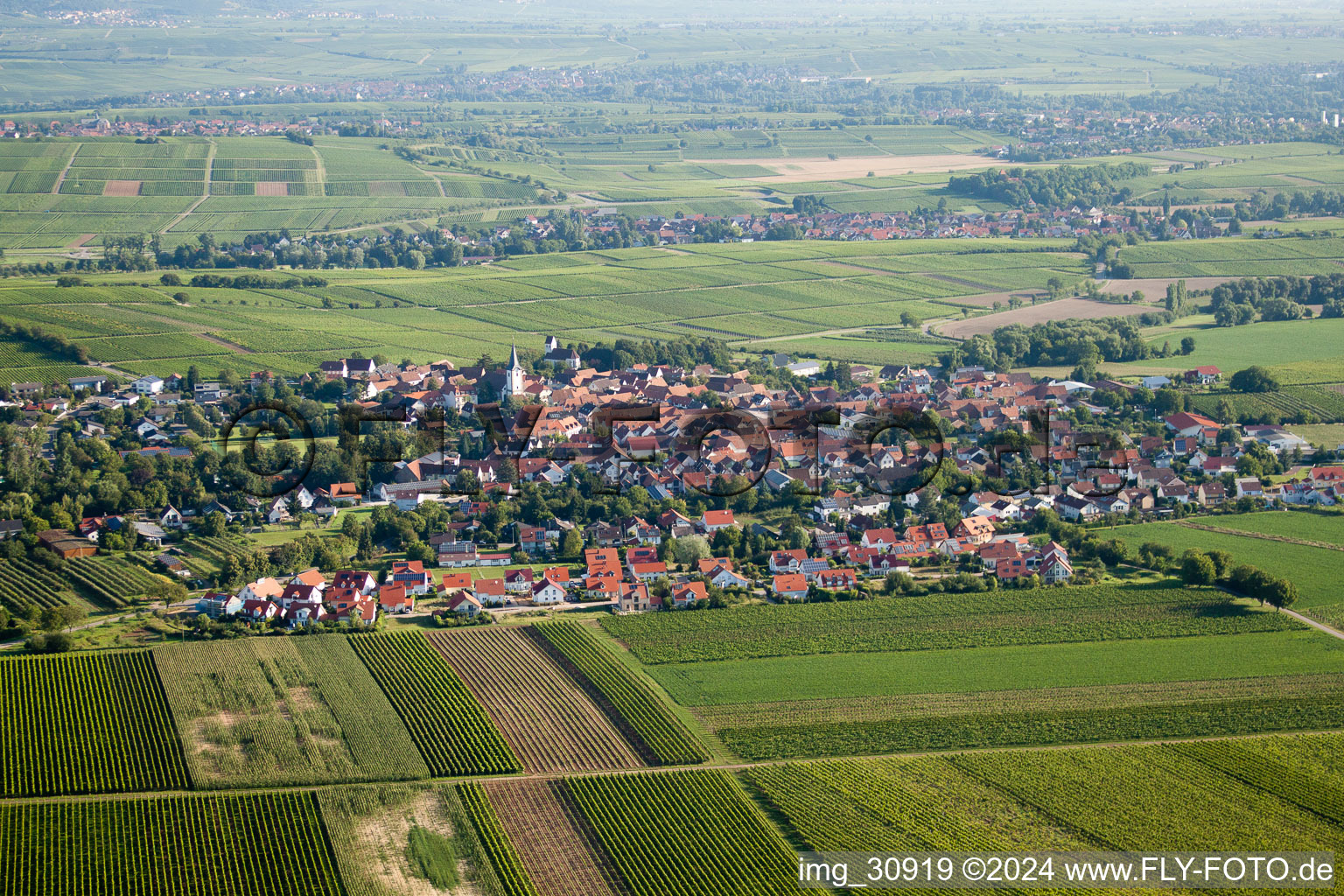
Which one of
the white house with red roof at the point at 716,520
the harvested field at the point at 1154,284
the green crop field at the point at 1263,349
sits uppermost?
the harvested field at the point at 1154,284

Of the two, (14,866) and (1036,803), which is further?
(1036,803)

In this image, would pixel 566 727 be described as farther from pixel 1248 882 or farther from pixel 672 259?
pixel 672 259

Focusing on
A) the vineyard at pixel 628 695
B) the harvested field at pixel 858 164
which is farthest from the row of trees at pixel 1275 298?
the harvested field at pixel 858 164

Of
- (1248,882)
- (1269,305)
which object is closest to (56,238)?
(1269,305)

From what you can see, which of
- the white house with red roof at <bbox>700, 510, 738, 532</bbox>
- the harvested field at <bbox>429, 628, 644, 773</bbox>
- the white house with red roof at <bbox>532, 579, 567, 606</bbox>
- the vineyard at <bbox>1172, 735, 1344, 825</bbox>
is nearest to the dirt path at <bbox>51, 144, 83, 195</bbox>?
the white house with red roof at <bbox>700, 510, 738, 532</bbox>

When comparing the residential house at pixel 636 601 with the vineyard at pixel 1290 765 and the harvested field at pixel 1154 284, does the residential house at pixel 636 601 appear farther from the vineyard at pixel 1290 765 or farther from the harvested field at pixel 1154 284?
the harvested field at pixel 1154 284

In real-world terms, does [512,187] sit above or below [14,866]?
above
